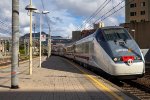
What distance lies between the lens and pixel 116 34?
21.3m

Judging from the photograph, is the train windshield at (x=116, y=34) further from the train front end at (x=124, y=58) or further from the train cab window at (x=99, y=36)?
the train cab window at (x=99, y=36)

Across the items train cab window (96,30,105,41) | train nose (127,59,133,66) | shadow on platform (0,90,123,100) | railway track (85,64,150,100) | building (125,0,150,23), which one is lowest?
railway track (85,64,150,100)

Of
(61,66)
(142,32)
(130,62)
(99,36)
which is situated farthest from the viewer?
(142,32)

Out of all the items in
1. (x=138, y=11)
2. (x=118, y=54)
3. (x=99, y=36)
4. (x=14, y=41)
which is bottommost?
(x=118, y=54)

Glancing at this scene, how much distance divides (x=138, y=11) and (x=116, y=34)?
323 feet

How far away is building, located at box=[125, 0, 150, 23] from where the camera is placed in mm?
116062

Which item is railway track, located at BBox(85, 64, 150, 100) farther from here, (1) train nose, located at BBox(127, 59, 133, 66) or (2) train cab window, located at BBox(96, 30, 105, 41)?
(2) train cab window, located at BBox(96, 30, 105, 41)

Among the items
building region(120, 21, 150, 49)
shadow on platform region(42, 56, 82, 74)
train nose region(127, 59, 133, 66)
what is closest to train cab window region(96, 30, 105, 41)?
train nose region(127, 59, 133, 66)

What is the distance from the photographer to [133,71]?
63.2 feet

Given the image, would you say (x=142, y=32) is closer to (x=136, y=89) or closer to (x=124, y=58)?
(x=124, y=58)

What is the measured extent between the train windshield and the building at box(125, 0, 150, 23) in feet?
313

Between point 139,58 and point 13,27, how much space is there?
25.4 ft

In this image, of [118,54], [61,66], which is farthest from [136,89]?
[61,66]

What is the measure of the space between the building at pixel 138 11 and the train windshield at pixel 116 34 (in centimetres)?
9534
